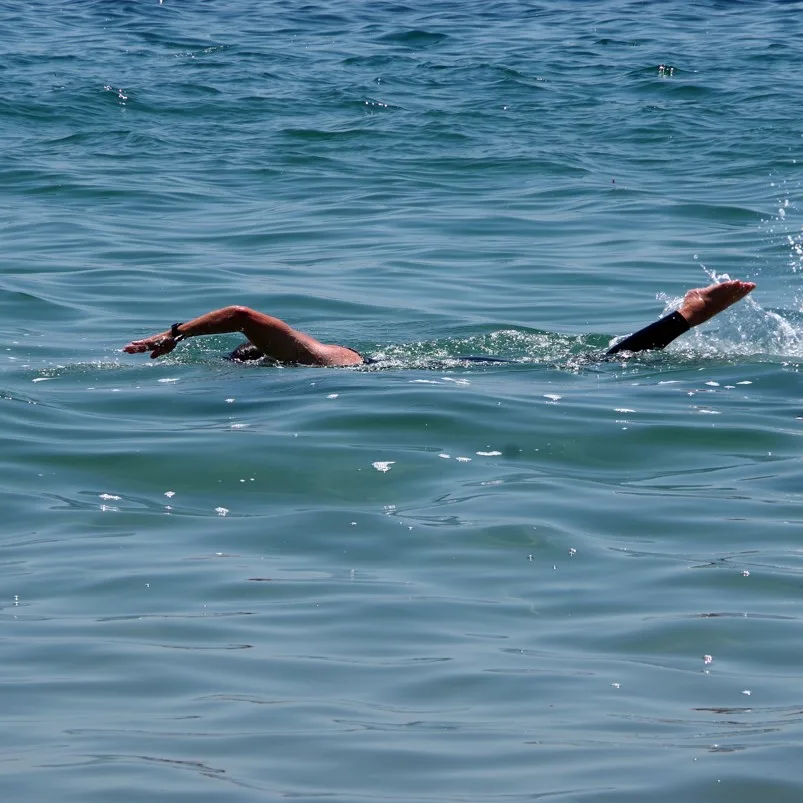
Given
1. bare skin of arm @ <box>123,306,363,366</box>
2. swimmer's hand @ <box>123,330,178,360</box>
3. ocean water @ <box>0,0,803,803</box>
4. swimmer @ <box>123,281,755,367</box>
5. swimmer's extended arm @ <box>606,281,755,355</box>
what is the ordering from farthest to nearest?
swimmer's extended arm @ <box>606,281,755,355</box> → swimmer @ <box>123,281,755,367</box> → bare skin of arm @ <box>123,306,363,366</box> → swimmer's hand @ <box>123,330,178,360</box> → ocean water @ <box>0,0,803,803</box>

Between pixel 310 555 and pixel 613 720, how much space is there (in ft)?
6.66

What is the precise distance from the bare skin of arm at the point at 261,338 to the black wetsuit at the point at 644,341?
0.22 m

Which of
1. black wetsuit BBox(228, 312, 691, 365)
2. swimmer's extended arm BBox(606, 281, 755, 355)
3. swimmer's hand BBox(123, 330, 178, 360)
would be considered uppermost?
swimmer's hand BBox(123, 330, 178, 360)

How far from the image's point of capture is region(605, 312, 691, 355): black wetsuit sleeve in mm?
10148

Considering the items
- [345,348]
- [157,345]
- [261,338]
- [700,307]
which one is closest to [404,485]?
[157,345]

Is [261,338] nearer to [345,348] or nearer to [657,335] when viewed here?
[345,348]

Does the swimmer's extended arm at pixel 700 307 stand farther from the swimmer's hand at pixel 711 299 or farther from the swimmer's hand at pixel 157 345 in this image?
the swimmer's hand at pixel 157 345

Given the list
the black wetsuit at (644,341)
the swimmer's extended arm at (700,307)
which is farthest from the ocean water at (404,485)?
the swimmer's extended arm at (700,307)

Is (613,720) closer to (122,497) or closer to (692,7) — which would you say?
(122,497)

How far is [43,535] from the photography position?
659 centimetres

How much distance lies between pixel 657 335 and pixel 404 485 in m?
3.46

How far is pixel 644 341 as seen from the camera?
33.8 ft

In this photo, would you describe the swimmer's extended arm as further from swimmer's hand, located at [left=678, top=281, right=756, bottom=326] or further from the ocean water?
the ocean water

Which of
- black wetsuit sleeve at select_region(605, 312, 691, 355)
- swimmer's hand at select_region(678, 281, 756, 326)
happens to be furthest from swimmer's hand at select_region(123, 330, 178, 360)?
swimmer's hand at select_region(678, 281, 756, 326)
